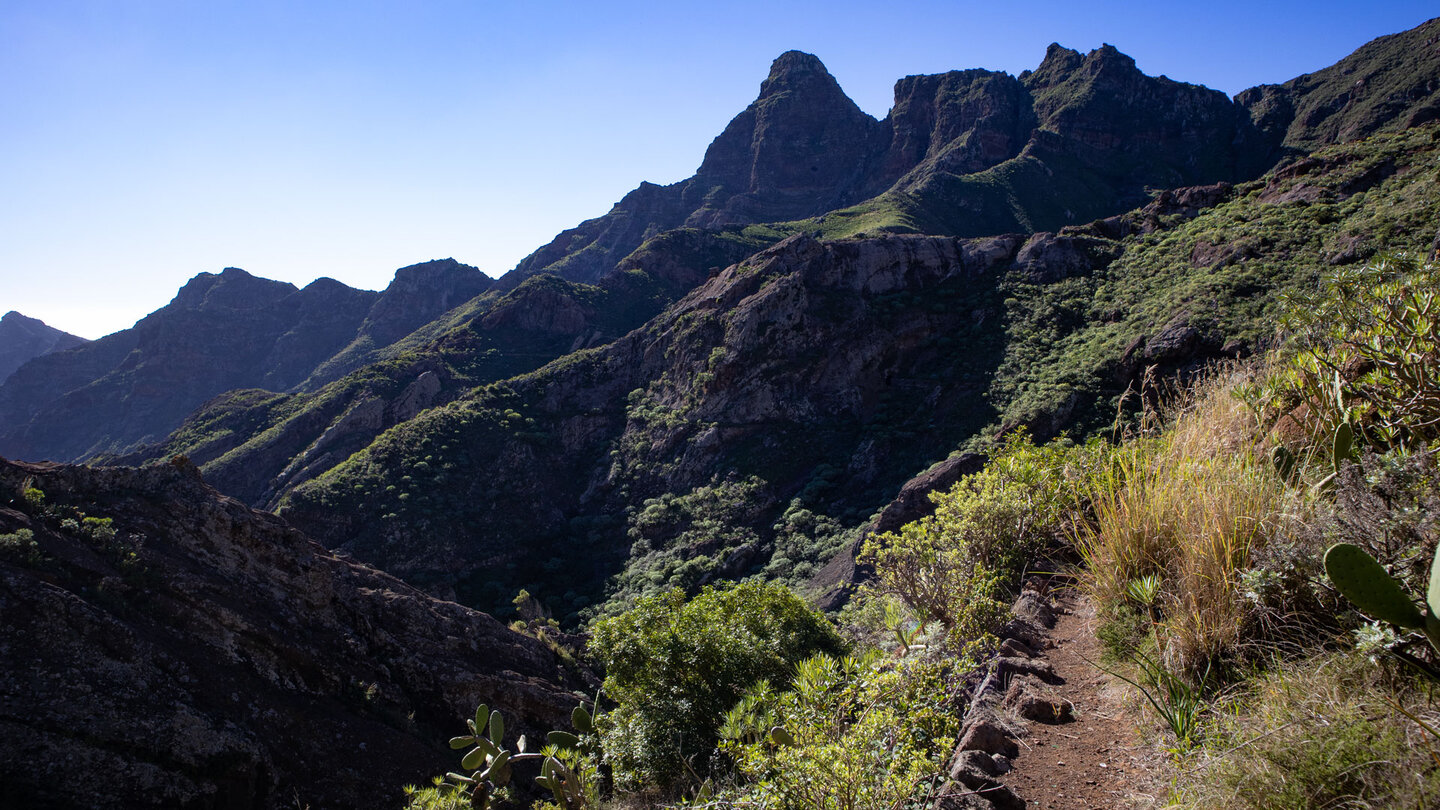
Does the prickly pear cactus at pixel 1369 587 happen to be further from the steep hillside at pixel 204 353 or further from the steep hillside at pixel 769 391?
the steep hillside at pixel 204 353

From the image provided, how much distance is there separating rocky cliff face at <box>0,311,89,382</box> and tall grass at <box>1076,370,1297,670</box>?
169908 millimetres

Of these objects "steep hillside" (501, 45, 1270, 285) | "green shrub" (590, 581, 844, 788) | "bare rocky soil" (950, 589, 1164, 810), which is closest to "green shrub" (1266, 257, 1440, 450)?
"bare rocky soil" (950, 589, 1164, 810)

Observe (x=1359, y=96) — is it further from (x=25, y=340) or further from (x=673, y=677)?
(x=25, y=340)

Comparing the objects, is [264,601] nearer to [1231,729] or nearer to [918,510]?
[1231,729]

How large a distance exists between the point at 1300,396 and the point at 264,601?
11990mm

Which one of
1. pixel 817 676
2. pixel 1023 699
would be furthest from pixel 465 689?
pixel 1023 699

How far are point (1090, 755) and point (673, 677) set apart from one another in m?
4.24

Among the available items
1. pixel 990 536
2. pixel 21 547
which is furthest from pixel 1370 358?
pixel 21 547

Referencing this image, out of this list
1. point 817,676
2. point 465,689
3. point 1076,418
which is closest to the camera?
point 817,676

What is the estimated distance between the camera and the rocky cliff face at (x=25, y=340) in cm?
12238

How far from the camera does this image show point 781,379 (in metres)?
36.8

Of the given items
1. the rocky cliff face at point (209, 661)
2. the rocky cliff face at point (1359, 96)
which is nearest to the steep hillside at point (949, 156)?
the rocky cliff face at point (1359, 96)

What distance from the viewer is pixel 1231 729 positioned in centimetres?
212

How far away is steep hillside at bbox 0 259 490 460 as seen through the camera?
84438 millimetres
